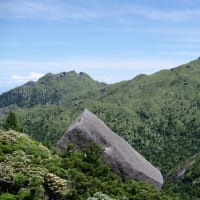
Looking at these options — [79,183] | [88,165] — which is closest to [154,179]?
[88,165]

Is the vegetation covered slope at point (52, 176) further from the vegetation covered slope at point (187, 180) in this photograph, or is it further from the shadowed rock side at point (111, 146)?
the vegetation covered slope at point (187, 180)

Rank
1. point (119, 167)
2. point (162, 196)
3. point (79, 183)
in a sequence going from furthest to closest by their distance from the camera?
point (119, 167)
point (162, 196)
point (79, 183)

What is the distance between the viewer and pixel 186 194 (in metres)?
136

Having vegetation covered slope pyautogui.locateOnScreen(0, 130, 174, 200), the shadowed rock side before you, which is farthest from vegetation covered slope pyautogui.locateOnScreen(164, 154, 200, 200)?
vegetation covered slope pyautogui.locateOnScreen(0, 130, 174, 200)

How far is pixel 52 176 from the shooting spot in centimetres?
3406

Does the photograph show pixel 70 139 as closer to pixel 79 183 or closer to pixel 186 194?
pixel 79 183

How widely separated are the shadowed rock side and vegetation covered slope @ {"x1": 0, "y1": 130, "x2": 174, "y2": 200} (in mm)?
17199

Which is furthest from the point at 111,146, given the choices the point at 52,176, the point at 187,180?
the point at 187,180

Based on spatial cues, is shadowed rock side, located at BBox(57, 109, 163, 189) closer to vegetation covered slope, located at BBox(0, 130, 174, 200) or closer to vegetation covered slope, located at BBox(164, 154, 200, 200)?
vegetation covered slope, located at BBox(0, 130, 174, 200)

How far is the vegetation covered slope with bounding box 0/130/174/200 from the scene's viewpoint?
1297 inches

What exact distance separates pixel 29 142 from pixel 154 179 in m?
25.7

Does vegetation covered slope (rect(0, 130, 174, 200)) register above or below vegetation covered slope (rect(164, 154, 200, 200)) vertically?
above

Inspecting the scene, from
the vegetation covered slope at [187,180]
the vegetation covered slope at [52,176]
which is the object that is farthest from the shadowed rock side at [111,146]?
the vegetation covered slope at [187,180]

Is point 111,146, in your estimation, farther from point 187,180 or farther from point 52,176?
point 187,180
